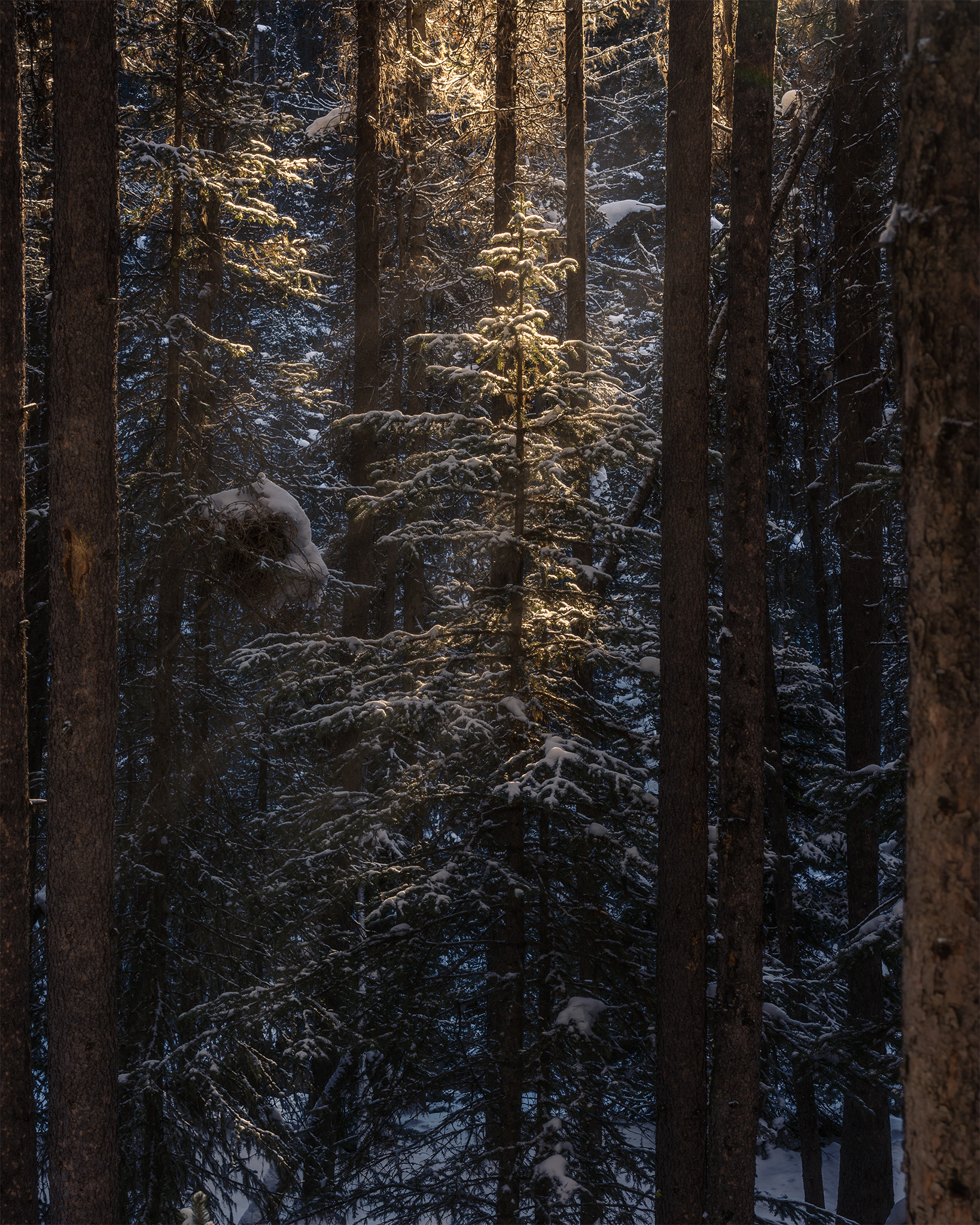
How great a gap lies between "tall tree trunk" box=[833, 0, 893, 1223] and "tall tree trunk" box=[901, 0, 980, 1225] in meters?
6.83

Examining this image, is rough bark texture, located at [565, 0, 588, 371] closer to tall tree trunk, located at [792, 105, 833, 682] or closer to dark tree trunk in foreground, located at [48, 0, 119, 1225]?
tall tree trunk, located at [792, 105, 833, 682]

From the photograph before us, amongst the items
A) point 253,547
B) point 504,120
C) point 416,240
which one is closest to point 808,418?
point 504,120

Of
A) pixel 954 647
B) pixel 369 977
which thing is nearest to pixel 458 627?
pixel 369 977

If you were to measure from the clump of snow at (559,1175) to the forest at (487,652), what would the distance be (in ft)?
0.12

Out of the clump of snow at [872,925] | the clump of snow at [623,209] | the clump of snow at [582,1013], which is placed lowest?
the clump of snow at [582,1013]

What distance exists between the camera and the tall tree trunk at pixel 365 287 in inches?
443

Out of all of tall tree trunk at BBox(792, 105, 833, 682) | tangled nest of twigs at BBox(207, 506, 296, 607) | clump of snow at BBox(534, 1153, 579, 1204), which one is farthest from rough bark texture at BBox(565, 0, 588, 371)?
clump of snow at BBox(534, 1153, 579, 1204)

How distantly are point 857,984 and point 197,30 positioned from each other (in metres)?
13.1

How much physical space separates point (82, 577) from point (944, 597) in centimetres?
496

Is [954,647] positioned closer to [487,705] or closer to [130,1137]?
[487,705]

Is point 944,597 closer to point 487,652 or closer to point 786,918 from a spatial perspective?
point 487,652

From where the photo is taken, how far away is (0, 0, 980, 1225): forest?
5.76 meters

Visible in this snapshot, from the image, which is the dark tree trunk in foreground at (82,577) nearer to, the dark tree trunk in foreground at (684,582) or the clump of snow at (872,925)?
the dark tree trunk in foreground at (684,582)

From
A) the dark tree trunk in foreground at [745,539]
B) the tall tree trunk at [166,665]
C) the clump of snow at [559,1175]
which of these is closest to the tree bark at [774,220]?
the dark tree trunk in foreground at [745,539]
